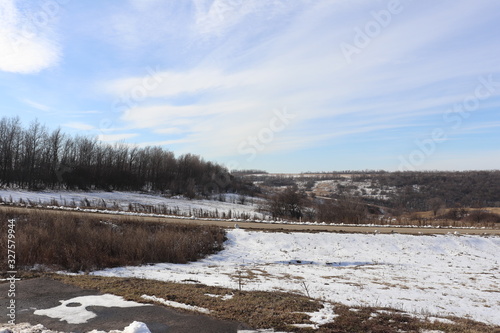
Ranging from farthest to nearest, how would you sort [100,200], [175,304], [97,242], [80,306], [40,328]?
[100,200] < [97,242] < [175,304] < [80,306] < [40,328]

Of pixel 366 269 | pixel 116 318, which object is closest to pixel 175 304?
pixel 116 318

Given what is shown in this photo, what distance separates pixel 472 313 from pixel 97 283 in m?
10.7

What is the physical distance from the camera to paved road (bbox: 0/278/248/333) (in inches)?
250

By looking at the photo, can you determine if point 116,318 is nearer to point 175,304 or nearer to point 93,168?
point 175,304

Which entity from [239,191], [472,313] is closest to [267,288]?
[472,313]

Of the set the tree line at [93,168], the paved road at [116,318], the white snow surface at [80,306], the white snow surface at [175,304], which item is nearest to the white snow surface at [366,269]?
the white snow surface at [175,304]

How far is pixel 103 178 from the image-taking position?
65688 millimetres

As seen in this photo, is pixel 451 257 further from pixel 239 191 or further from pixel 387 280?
pixel 239 191

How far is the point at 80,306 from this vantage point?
7.54 metres

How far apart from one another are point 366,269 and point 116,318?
12654mm

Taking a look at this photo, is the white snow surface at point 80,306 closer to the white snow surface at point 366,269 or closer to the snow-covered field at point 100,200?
the white snow surface at point 366,269

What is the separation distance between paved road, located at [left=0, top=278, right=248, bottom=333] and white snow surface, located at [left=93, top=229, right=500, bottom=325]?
354cm

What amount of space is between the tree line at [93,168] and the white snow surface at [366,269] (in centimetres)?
4560

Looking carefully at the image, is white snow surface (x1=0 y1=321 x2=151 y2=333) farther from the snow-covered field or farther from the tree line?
the tree line
